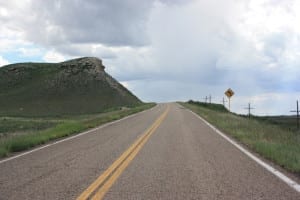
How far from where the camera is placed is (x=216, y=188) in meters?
8.30

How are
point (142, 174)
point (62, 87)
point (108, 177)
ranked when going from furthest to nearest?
point (62, 87), point (142, 174), point (108, 177)

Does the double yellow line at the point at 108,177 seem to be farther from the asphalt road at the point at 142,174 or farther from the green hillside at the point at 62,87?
the green hillside at the point at 62,87

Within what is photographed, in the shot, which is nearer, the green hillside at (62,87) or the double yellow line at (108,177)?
the double yellow line at (108,177)

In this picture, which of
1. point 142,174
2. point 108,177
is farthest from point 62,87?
point 108,177

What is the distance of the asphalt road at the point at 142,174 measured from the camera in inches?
313

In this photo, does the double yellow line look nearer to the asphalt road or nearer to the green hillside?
the asphalt road

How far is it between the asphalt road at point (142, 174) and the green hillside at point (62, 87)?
274 ft

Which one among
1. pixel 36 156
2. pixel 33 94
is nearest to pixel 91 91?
pixel 33 94

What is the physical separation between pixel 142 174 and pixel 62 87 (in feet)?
358

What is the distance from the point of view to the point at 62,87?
383 ft

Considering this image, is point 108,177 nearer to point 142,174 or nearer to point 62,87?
point 142,174

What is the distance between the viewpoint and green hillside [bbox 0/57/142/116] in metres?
104

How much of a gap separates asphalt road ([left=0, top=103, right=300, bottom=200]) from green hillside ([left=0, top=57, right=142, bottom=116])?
83508 mm

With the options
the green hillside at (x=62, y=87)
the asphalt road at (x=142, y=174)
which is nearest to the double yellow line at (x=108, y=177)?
the asphalt road at (x=142, y=174)
